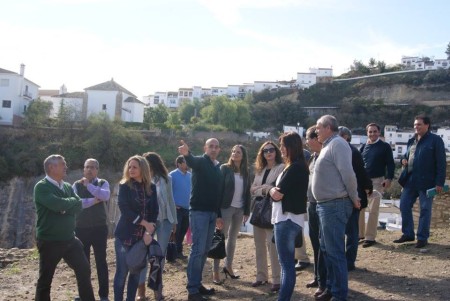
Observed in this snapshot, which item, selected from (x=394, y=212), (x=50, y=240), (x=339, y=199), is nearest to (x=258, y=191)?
(x=339, y=199)

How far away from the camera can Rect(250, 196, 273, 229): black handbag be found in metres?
6.14

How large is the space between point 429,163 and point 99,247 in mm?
4510

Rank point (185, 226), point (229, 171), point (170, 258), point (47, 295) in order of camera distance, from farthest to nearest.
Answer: point (185, 226), point (170, 258), point (229, 171), point (47, 295)

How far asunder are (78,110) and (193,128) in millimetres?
13018

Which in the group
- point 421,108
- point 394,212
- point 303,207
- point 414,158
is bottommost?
point 394,212

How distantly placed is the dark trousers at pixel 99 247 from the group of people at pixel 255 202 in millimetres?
12

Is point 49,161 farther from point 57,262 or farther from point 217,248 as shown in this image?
point 217,248

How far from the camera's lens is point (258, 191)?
623cm

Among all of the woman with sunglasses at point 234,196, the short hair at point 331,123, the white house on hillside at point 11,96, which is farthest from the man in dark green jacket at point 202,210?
the white house on hillside at point 11,96

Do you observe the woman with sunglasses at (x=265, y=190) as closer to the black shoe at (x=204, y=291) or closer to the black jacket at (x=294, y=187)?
the black shoe at (x=204, y=291)

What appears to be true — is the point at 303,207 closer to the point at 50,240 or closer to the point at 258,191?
the point at 258,191

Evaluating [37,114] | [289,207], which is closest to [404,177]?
[289,207]

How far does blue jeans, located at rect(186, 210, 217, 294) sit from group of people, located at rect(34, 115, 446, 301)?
0.01m

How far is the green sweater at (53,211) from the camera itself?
5273mm
